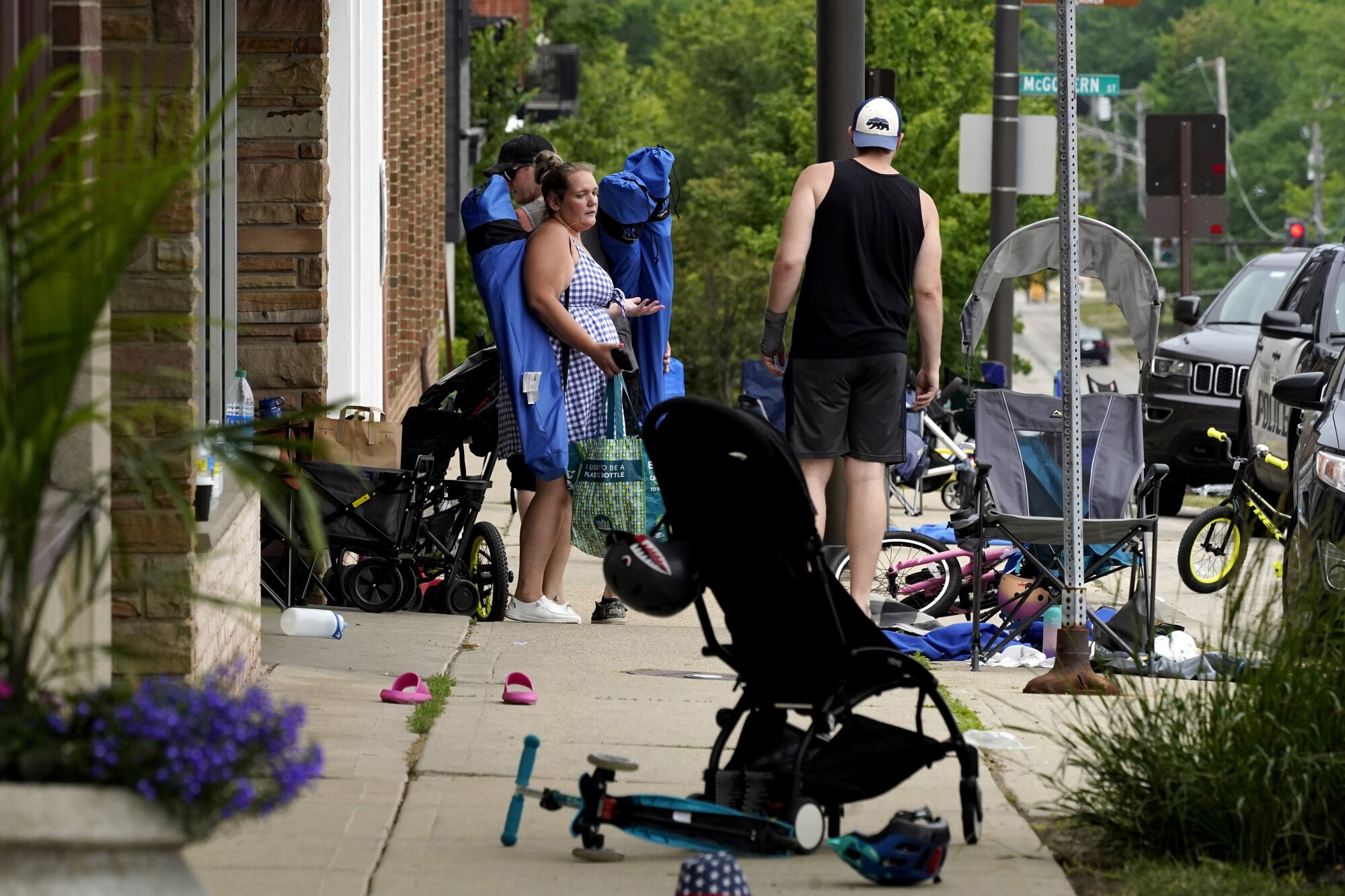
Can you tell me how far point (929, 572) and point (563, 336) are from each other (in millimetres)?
2324

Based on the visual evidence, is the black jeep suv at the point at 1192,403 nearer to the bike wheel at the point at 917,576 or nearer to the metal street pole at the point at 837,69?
the bike wheel at the point at 917,576

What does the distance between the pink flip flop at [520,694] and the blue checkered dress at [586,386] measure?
188 centimetres

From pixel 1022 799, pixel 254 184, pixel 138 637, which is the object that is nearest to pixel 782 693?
pixel 1022 799

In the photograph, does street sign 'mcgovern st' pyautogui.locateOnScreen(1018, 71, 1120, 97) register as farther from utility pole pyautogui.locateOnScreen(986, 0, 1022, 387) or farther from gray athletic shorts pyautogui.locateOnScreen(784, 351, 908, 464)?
gray athletic shorts pyautogui.locateOnScreen(784, 351, 908, 464)

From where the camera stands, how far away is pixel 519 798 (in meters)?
4.74

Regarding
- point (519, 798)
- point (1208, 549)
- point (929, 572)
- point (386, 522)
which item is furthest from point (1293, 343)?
point (519, 798)

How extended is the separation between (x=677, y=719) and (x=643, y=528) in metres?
2.01

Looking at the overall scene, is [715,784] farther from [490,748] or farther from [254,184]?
[254,184]

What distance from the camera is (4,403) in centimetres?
318

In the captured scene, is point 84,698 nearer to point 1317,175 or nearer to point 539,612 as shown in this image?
point 539,612

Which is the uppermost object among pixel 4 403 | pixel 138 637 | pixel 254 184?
pixel 254 184

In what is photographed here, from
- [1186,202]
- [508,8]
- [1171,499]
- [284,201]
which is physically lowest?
[1171,499]

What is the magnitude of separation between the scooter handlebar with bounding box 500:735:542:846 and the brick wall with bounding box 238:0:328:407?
3.98 metres

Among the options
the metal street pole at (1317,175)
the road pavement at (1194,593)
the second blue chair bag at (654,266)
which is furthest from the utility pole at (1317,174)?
the second blue chair bag at (654,266)
